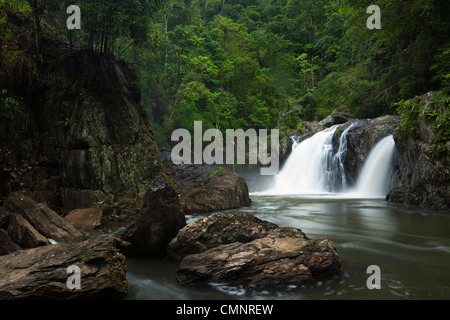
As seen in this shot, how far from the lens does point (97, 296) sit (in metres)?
3.04

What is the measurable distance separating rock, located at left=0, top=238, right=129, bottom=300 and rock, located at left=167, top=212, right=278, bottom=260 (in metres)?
1.13

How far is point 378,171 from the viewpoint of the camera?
13195mm

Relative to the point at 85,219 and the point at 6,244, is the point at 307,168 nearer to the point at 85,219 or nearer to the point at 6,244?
the point at 85,219

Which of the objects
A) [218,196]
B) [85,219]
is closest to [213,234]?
[85,219]

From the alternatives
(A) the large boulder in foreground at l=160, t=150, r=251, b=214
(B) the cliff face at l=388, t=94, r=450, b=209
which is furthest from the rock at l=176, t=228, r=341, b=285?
(B) the cliff face at l=388, t=94, r=450, b=209

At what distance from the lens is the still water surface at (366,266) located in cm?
320

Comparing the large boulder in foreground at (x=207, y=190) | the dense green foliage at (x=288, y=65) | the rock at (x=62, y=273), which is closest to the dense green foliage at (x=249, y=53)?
the dense green foliage at (x=288, y=65)

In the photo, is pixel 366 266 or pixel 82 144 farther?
pixel 82 144

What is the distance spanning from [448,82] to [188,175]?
9.93m

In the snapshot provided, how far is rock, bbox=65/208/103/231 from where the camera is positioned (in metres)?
6.58

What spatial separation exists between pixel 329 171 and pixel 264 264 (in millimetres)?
13704

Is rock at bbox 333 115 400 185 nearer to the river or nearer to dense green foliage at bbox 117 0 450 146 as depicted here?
the river
